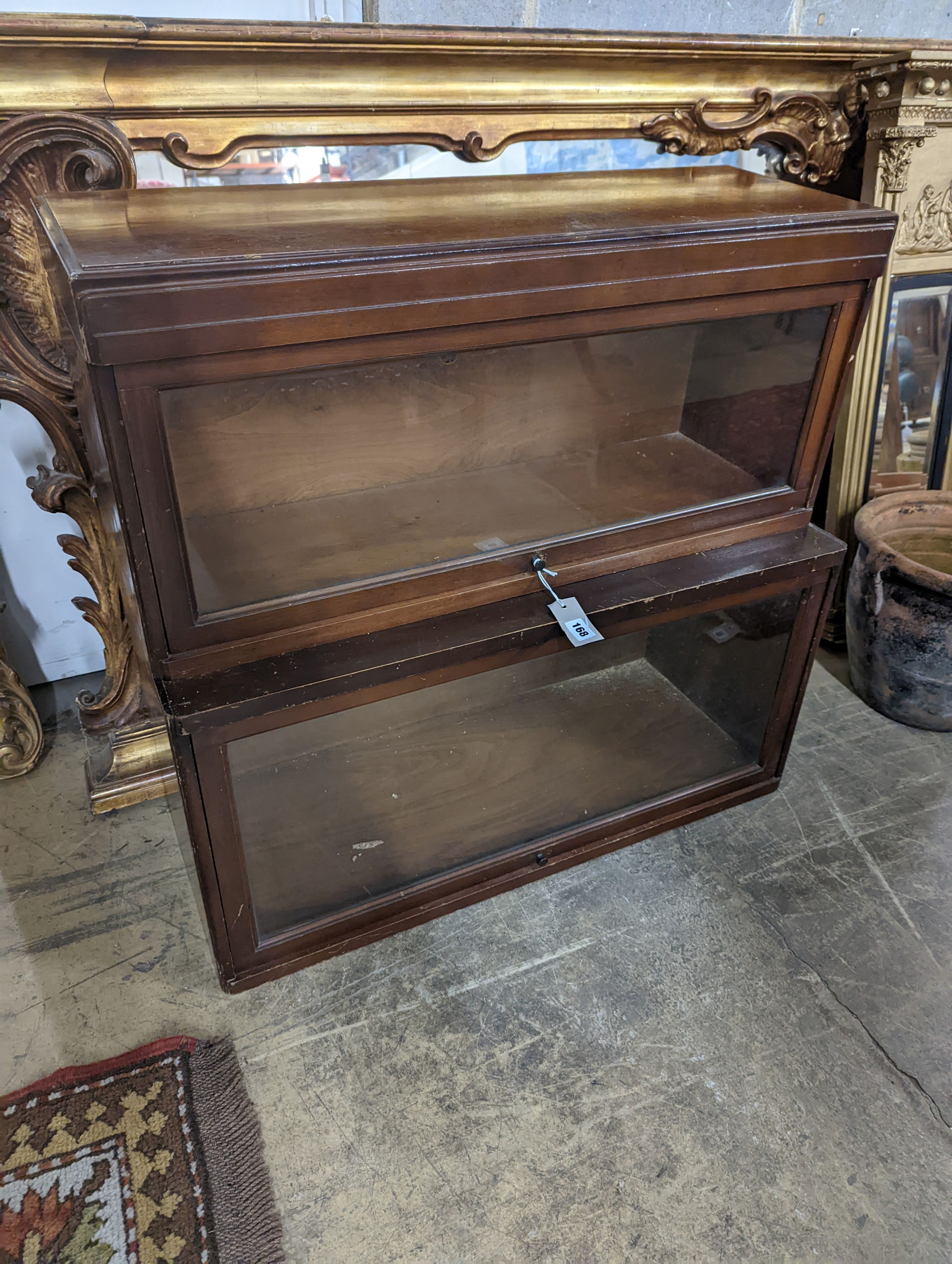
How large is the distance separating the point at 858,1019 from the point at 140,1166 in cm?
100

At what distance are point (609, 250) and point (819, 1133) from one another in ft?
3.75

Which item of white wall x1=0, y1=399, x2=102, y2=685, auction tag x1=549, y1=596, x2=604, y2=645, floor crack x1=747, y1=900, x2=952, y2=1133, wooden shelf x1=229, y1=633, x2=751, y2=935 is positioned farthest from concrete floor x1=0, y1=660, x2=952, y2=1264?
auction tag x1=549, y1=596, x2=604, y2=645

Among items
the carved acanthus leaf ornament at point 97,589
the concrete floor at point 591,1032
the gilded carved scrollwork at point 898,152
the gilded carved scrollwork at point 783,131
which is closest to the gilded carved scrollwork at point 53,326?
the carved acanthus leaf ornament at point 97,589

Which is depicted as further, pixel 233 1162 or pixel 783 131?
pixel 783 131

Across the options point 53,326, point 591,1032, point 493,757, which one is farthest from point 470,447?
point 591,1032

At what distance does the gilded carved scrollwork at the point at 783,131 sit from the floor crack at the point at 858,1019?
133 centimetres

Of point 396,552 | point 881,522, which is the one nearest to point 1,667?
point 396,552

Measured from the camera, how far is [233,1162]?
43.1 inches

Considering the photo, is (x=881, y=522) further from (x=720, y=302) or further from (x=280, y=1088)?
(x=280, y=1088)

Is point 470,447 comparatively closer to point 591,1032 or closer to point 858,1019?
point 591,1032

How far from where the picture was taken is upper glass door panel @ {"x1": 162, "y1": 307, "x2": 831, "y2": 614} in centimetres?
103

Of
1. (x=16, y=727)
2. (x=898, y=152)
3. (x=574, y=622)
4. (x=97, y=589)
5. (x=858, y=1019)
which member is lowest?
(x=858, y=1019)

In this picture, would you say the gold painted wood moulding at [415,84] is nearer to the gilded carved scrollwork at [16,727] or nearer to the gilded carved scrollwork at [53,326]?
the gilded carved scrollwork at [53,326]

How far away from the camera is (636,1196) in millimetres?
1069
